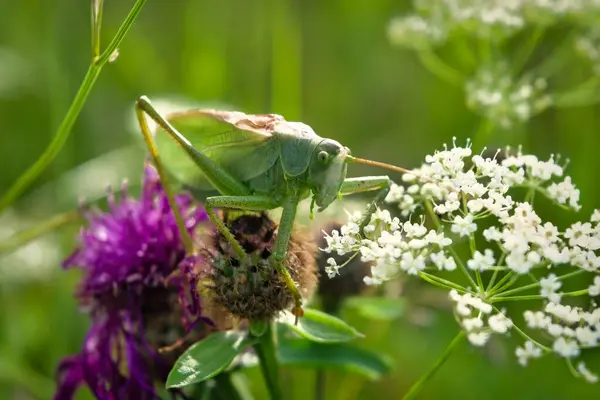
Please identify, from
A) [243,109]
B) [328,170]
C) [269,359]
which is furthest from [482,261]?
[243,109]

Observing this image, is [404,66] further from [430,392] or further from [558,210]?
[430,392]

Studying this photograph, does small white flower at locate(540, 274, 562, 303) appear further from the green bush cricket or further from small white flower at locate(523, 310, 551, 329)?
the green bush cricket

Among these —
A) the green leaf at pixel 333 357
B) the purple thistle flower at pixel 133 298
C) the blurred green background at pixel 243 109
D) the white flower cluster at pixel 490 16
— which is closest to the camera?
the purple thistle flower at pixel 133 298

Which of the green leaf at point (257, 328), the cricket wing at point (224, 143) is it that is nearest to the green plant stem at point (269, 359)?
the green leaf at point (257, 328)

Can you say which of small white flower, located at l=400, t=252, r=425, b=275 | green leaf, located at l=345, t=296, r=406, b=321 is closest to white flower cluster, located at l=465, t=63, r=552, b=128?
green leaf, located at l=345, t=296, r=406, b=321

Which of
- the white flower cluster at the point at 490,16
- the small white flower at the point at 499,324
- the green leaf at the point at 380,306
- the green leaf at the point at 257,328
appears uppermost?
the white flower cluster at the point at 490,16

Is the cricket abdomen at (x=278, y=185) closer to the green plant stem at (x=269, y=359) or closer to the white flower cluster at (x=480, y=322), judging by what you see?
the green plant stem at (x=269, y=359)
